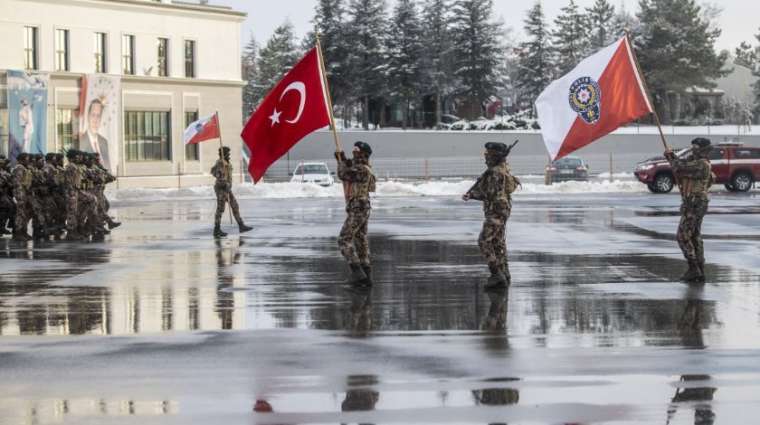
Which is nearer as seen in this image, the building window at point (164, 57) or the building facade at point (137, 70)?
the building facade at point (137, 70)

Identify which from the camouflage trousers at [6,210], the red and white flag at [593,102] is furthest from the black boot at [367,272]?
the camouflage trousers at [6,210]

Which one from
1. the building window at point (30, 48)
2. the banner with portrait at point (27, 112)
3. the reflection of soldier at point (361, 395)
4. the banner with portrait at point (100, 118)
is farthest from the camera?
the banner with portrait at point (100, 118)

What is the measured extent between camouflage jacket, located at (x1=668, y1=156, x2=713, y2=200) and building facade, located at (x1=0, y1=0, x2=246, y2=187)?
149 feet

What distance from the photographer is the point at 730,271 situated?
18234mm

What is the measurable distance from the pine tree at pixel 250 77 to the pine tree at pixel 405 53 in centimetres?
1316

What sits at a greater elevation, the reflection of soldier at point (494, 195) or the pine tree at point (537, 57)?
the pine tree at point (537, 57)

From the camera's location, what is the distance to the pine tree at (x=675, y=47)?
106875 millimetres

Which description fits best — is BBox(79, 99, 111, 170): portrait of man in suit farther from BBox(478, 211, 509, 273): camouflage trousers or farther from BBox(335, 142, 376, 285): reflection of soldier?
BBox(478, 211, 509, 273): camouflage trousers

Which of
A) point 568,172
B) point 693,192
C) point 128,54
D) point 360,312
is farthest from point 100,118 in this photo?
point 360,312

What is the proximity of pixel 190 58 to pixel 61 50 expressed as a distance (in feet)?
27.2

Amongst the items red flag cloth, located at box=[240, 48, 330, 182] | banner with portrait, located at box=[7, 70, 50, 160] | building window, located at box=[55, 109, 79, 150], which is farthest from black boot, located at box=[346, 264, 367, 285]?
building window, located at box=[55, 109, 79, 150]

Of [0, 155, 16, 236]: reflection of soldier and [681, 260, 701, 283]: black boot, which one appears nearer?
[681, 260, 701, 283]: black boot

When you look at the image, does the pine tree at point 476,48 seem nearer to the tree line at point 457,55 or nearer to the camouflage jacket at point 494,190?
the tree line at point 457,55

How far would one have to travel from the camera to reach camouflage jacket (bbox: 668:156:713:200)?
16344 millimetres
